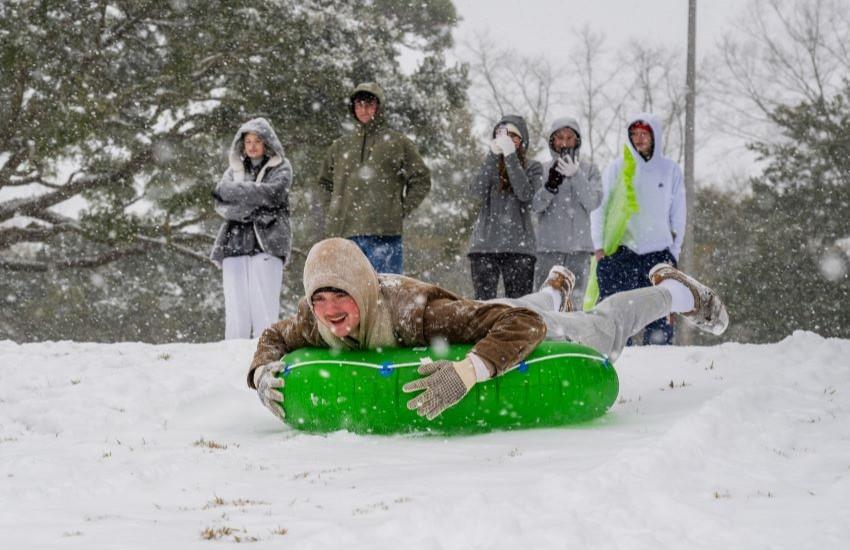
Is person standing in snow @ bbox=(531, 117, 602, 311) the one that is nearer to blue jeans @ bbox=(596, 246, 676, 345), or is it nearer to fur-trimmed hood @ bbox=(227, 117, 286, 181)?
blue jeans @ bbox=(596, 246, 676, 345)

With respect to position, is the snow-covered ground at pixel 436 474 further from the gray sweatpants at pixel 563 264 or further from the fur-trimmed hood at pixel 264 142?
the fur-trimmed hood at pixel 264 142

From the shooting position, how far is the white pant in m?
7.41

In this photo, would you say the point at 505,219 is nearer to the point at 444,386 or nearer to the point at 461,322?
the point at 461,322

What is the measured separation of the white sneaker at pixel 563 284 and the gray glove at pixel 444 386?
215 cm

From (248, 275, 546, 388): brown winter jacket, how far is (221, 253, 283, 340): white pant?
3.14m

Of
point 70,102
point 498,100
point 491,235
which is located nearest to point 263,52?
point 70,102

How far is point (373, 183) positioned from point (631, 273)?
7.46 feet

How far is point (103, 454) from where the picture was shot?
3842 mm

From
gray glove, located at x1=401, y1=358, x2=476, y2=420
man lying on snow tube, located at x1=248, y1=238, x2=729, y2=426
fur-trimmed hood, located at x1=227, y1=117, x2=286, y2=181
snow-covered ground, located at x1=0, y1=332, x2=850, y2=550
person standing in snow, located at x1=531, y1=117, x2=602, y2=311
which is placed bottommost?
snow-covered ground, located at x1=0, y1=332, x2=850, y2=550

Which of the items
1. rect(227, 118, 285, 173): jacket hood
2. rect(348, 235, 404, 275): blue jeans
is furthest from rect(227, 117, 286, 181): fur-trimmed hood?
rect(348, 235, 404, 275): blue jeans

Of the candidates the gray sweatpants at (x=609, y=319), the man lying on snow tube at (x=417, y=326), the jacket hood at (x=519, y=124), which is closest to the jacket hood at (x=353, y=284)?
the man lying on snow tube at (x=417, y=326)

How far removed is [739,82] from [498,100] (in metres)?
6.56

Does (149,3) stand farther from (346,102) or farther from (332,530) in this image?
(332,530)

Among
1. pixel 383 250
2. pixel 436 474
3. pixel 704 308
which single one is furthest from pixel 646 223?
pixel 436 474
